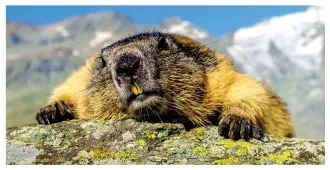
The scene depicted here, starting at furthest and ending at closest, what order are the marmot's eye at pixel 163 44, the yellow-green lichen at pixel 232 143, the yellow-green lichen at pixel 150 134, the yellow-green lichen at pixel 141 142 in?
1. the marmot's eye at pixel 163 44
2. the yellow-green lichen at pixel 150 134
3. the yellow-green lichen at pixel 141 142
4. the yellow-green lichen at pixel 232 143

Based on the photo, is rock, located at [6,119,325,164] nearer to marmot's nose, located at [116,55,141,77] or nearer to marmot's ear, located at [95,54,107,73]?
marmot's nose, located at [116,55,141,77]

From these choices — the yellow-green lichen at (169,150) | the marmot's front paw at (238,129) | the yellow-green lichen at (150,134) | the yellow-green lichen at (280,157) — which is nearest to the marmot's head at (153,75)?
the yellow-green lichen at (150,134)

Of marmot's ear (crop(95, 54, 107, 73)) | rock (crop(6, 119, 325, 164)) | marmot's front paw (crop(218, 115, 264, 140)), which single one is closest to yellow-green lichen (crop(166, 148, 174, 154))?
rock (crop(6, 119, 325, 164))

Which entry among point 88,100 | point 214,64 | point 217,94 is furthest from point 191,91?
point 88,100

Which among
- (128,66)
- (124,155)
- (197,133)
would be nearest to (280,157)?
(197,133)

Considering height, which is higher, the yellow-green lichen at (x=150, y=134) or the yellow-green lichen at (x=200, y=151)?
the yellow-green lichen at (x=150, y=134)

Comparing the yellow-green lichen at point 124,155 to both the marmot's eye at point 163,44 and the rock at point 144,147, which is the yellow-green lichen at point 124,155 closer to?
the rock at point 144,147

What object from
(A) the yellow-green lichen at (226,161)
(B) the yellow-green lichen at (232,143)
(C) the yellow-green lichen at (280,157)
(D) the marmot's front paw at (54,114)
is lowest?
(A) the yellow-green lichen at (226,161)

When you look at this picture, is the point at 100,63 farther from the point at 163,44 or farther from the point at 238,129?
the point at 238,129
